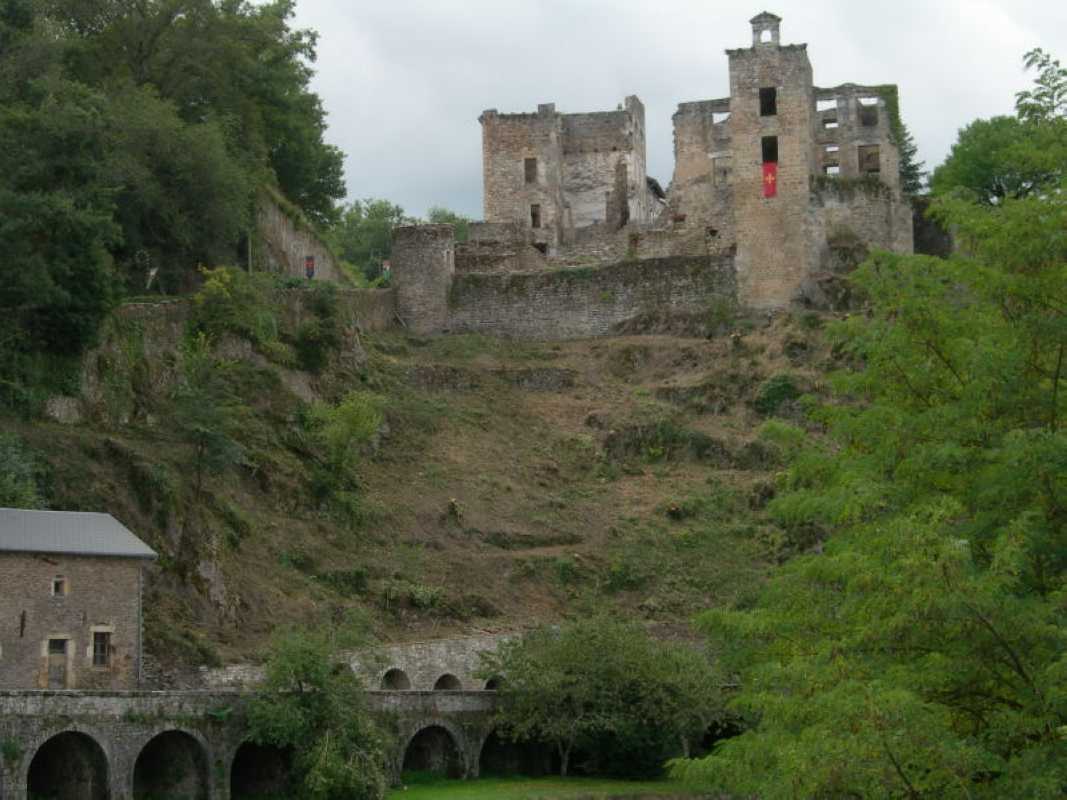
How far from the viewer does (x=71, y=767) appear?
32312 mm

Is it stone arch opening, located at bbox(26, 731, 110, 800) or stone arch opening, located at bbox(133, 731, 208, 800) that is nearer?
stone arch opening, located at bbox(26, 731, 110, 800)

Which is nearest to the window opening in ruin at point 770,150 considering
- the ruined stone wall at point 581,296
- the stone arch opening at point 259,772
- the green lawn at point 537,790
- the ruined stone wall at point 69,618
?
the ruined stone wall at point 581,296

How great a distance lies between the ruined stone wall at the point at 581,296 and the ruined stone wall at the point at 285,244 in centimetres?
547

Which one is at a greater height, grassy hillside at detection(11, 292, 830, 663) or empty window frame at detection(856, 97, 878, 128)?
empty window frame at detection(856, 97, 878, 128)

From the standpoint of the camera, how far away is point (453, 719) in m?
38.4

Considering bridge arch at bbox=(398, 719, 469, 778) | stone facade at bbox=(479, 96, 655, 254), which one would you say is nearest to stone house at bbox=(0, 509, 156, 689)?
bridge arch at bbox=(398, 719, 469, 778)

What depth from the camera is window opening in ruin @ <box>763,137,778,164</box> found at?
186 ft

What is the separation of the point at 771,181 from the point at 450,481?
52.5ft

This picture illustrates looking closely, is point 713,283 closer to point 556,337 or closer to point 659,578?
point 556,337

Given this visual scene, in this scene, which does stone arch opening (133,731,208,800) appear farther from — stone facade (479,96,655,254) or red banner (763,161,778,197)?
stone facade (479,96,655,254)

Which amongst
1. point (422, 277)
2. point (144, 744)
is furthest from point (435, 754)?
point (422, 277)

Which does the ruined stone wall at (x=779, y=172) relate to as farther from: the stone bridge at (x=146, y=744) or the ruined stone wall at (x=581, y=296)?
the stone bridge at (x=146, y=744)

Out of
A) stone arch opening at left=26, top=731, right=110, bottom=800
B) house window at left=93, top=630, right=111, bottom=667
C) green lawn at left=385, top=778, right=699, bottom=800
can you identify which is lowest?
green lawn at left=385, top=778, right=699, bottom=800

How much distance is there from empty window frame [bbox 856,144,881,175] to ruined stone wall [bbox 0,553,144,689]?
33649 mm
